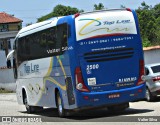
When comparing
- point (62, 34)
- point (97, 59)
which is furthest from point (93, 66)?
point (62, 34)

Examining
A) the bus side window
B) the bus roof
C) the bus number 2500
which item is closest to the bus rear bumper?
the bus number 2500

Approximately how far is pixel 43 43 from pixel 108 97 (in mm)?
3618

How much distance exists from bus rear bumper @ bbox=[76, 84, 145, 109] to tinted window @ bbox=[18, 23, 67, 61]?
6.28 feet

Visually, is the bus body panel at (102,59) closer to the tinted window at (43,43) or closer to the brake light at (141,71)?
the brake light at (141,71)

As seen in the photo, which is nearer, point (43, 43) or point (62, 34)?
point (62, 34)

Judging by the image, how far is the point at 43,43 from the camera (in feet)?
57.3

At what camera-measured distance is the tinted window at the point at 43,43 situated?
16.0 meters

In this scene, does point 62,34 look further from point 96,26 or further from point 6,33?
point 6,33

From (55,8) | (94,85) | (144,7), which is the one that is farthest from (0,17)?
(94,85)

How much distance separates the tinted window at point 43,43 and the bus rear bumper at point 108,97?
192cm

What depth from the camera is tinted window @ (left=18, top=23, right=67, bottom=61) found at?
629 inches

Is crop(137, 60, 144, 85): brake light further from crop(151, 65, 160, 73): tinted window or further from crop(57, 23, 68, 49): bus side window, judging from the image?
crop(151, 65, 160, 73): tinted window

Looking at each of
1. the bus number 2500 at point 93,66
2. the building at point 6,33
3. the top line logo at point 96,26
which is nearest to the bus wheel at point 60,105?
the bus number 2500 at point 93,66

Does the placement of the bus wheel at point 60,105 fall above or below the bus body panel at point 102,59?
below
